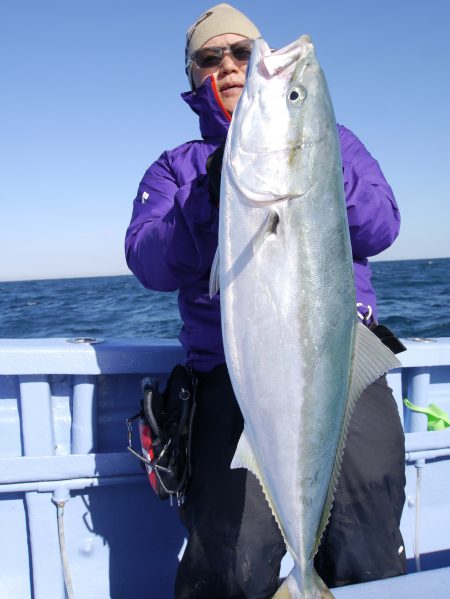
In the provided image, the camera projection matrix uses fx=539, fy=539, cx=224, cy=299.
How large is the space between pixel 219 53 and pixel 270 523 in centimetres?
220

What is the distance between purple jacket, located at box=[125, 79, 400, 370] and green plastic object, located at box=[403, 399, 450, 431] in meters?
0.98

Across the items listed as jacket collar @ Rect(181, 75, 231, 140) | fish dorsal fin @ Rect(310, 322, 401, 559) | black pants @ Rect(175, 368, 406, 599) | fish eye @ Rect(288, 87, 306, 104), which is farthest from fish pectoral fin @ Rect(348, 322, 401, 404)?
jacket collar @ Rect(181, 75, 231, 140)

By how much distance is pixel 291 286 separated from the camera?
68.3 inches

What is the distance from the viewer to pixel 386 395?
2.41 meters

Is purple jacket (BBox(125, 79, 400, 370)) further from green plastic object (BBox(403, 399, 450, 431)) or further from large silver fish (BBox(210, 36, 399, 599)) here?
green plastic object (BBox(403, 399, 450, 431))

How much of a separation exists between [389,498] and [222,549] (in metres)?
0.71

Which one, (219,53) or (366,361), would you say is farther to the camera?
(219,53)

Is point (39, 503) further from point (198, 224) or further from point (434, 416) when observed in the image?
point (434, 416)

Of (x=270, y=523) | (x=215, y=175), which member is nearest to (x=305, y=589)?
(x=270, y=523)

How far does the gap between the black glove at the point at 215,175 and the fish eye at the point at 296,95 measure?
0.33m

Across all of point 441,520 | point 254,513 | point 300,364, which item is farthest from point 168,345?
point 441,520

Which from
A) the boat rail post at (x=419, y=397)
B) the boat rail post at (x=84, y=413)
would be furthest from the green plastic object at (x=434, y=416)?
the boat rail post at (x=84, y=413)

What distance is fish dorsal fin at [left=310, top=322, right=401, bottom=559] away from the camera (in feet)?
6.21

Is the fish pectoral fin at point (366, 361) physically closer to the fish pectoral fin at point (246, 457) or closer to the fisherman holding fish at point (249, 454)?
the fisherman holding fish at point (249, 454)
